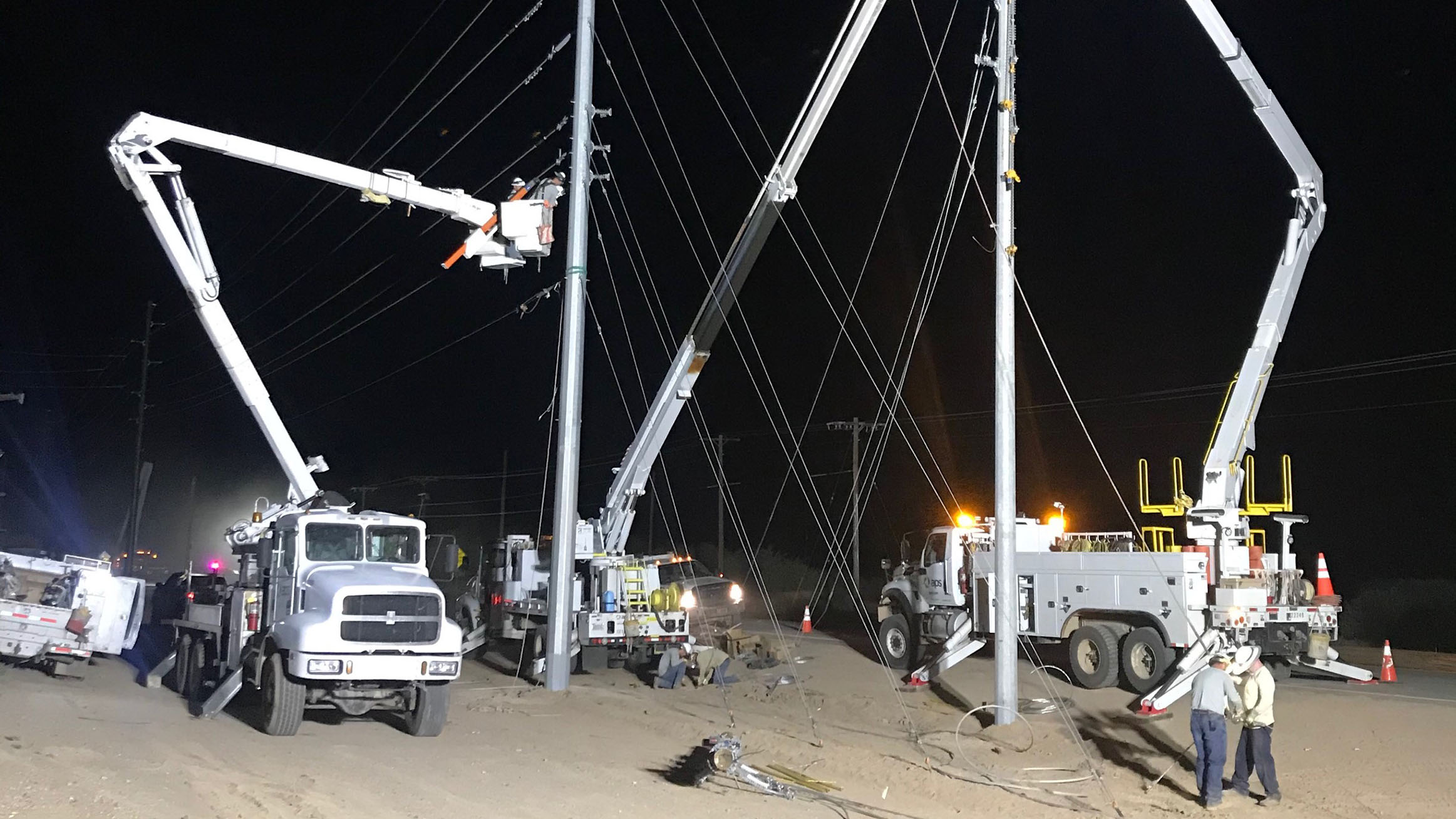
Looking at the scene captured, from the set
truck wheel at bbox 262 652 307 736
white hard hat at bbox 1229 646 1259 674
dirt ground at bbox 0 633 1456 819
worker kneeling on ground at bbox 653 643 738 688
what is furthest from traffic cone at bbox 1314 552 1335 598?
truck wheel at bbox 262 652 307 736

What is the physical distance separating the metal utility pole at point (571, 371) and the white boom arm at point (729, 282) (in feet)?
7.21

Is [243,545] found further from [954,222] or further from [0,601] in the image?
[954,222]

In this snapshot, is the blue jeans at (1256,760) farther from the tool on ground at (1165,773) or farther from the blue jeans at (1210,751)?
the tool on ground at (1165,773)

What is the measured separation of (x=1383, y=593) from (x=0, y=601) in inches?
1398

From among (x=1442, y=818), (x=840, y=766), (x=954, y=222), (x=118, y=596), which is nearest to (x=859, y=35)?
(x=954, y=222)

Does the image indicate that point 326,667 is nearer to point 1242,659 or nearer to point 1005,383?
point 1005,383

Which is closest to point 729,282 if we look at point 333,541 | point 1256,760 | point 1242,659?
point 333,541

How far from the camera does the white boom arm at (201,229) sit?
16.3 meters

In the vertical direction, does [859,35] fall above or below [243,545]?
above

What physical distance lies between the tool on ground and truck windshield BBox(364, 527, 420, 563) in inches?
358

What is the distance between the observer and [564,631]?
18.5 metres

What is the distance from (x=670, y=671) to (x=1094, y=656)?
6892 millimetres

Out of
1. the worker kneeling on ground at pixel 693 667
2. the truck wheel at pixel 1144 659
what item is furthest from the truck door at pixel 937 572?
the truck wheel at pixel 1144 659

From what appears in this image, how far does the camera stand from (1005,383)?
14023mm
